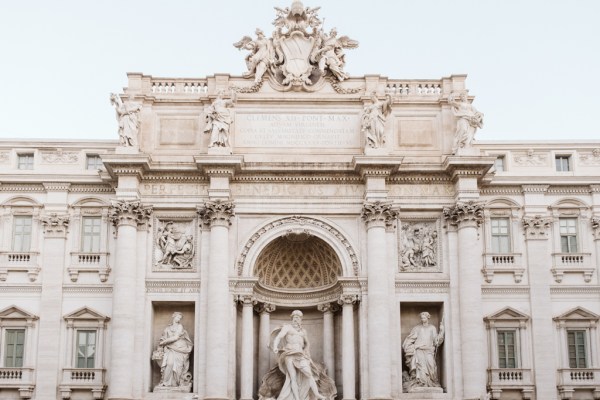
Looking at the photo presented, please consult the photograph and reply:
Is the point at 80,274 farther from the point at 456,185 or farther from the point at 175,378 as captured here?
the point at 456,185

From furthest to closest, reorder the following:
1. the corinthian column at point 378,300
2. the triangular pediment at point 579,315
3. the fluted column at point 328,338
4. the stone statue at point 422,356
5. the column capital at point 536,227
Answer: the column capital at point 536,227 → the triangular pediment at point 579,315 → the fluted column at point 328,338 → the stone statue at point 422,356 → the corinthian column at point 378,300

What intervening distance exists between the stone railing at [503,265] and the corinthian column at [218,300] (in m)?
9.81

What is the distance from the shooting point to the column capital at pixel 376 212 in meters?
35.0

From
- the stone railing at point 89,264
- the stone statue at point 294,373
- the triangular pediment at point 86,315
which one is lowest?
the stone statue at point 294,373

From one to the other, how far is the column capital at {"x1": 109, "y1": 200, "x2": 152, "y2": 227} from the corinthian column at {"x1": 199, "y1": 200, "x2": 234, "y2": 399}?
2270 mm

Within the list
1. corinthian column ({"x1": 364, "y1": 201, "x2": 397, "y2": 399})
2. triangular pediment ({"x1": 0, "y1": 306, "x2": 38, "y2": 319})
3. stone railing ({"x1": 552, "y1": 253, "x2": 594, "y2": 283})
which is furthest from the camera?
stone railing ({"x1": 552, "y1": 253, "x2": 594, "y2": 283})

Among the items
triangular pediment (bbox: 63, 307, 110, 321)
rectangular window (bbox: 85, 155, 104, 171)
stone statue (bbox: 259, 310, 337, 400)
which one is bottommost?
stone statue (bbox: 259, 310, 337, 400)

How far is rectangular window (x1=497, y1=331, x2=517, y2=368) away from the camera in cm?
3528

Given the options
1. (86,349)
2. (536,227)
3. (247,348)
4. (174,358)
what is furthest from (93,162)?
(536,227)

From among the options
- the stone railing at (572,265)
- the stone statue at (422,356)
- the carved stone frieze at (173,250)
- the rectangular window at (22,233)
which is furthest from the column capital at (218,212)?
the stone railing at (572,265)

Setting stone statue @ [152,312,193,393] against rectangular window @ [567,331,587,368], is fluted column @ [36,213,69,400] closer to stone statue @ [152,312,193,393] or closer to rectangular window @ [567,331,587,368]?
stone statue @ [152,312,193,393]

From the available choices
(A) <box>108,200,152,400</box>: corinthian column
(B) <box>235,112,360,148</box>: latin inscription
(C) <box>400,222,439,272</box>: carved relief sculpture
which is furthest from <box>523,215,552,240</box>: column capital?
(A) <box>108,200,152,400</box>: corinthian column

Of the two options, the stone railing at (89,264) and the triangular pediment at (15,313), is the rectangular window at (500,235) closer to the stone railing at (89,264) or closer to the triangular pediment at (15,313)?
the stone railing at (89,264)

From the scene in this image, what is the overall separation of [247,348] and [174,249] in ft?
15.1
